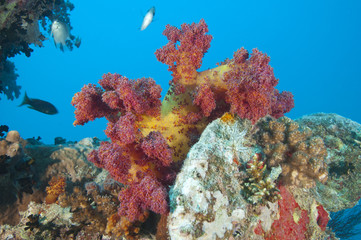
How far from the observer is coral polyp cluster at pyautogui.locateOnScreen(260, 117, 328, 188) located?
9.96 ft

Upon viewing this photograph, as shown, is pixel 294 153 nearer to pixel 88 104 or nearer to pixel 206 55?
pixel 88 104

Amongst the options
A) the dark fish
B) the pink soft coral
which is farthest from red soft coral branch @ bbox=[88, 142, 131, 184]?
the dark fish

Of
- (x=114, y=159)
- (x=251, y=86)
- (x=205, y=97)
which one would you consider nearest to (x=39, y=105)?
(x=114, y=159)

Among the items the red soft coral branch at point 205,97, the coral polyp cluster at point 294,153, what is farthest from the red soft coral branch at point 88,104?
the coral polyp cluster at point 294,153

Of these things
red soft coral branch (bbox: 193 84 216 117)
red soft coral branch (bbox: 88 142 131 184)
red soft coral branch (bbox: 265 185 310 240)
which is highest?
red soft coral branch (bbox: 193 84 216 117)

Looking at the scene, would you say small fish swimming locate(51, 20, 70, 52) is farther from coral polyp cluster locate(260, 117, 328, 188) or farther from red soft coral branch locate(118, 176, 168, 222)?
coral polyp cluster locate(260, 117, 328, 188)

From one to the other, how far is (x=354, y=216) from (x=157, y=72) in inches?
5995

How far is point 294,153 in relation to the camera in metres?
3.15

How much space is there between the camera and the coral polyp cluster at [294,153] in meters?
3.04

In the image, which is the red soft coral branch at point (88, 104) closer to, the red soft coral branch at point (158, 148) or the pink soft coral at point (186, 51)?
the red soft coral branch at point (158, 148)

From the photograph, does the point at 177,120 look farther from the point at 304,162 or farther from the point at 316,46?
the point at 316,46

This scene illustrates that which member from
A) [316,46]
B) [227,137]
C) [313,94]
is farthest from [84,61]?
[227,137]

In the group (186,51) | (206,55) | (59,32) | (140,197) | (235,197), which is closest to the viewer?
(235,197)

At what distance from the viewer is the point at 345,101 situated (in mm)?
112562
